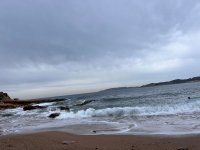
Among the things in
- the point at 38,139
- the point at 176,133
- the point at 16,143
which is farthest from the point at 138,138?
the point at 16,143

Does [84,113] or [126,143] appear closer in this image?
[126,143]

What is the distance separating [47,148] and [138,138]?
3206 millimetres

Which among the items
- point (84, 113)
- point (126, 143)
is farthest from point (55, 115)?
point (126, 143)

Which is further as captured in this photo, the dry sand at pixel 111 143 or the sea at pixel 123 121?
the sea at pixel 123 121

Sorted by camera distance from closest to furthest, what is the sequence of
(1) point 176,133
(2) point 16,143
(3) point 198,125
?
(2) point 16,143 < (1) point 176,133 < (3) point 198,125

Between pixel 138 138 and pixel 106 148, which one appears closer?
pixel 106 148

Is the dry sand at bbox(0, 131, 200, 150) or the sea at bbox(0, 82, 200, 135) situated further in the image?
the sea at bbox(0, 82, 200, 135)

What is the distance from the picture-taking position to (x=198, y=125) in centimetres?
1194

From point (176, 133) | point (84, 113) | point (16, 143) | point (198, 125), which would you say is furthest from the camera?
point (84, 113)

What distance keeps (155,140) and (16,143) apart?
435 centimetres

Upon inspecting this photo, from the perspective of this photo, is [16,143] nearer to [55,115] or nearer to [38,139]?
[38,139]

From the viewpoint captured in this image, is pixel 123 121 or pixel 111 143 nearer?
pixel 111 143

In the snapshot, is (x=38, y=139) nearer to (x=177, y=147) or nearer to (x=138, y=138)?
(x=138, y=138)

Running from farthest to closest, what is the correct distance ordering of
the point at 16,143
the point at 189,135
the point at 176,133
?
the point at 176,133 < the point at 189,135 < the point at 16,143
